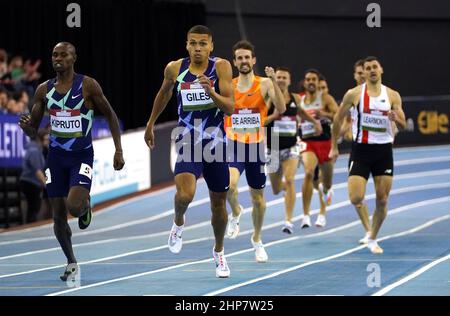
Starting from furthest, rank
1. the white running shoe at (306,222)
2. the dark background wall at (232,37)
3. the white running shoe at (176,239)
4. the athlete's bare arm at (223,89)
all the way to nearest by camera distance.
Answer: the dark background wall at (232,37), the white running shoe at (306,222), the white running shoe at (176,239), the athlete's bare arm at (223,89)

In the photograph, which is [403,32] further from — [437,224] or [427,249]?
[427,249]

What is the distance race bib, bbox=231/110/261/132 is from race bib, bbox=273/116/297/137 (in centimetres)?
323

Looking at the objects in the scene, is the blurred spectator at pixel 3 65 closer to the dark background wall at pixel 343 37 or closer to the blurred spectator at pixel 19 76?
the blurred spectator at pixel 19 76

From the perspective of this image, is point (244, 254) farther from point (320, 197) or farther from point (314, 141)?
point (320, 197)

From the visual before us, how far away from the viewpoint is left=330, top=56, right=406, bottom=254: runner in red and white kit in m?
14.2

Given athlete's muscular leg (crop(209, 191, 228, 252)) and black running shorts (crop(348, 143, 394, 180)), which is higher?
black running shorts (crop(348, 143, 394, 180))

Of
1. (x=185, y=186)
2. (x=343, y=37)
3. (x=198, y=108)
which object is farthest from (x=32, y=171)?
(x=343, y=37)

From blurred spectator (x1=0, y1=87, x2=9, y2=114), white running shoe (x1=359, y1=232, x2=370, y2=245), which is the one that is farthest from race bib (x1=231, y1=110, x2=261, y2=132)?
blurred spectator (x1=0, y1=87, x2=9, y2=114)

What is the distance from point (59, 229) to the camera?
1120 cm

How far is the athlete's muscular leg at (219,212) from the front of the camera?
441 inches

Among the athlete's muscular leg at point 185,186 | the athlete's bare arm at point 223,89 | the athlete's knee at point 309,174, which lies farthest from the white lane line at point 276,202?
Answer: the athlete's bare arm at point 223,89

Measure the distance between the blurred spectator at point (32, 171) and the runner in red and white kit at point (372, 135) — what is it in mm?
6288

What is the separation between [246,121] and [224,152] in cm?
295
